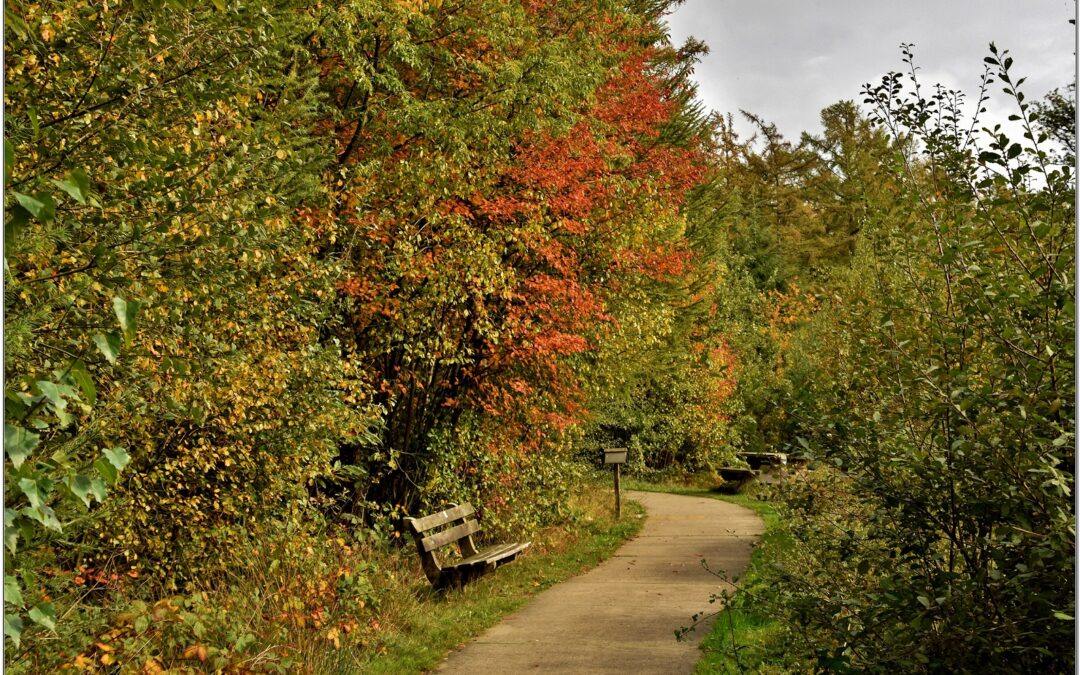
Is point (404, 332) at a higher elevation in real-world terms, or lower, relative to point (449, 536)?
higher

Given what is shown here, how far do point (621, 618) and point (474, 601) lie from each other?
165 cm

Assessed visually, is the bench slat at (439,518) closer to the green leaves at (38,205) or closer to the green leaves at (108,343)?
the green leaves at (108,343)

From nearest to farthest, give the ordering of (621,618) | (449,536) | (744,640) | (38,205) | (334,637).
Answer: (38,205) → (334,637) → (744,640) → (621,618) → (449,536)

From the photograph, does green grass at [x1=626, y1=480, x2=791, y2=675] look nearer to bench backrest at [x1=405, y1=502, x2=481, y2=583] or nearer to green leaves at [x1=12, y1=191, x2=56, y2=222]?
bench backrest at [x1=405, y1=502, x2=481, y2=583]

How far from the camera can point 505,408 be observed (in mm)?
11469

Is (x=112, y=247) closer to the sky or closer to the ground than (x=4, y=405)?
closer to the sky

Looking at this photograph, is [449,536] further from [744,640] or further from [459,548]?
[744,640]

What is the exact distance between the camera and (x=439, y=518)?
9.50m

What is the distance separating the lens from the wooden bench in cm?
896

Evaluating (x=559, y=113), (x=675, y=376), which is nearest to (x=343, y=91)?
(x=559, y=113)

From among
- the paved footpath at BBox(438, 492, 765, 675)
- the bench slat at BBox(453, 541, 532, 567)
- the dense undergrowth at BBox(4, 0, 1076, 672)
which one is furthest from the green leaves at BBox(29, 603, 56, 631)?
the bench slat at BBox(453, 541, 532, 567)

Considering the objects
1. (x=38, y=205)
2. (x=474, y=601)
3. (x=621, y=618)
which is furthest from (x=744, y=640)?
(x=38, y=205)

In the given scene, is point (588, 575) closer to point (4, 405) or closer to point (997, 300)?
point (997, 300)

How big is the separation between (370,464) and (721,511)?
9.41 m
